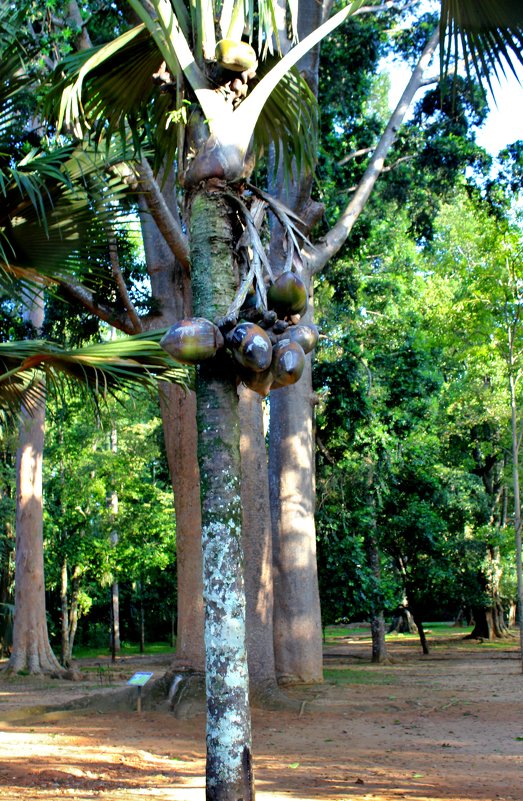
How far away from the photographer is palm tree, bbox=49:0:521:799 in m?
3.84

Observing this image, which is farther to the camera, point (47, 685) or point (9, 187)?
point (47, 685)

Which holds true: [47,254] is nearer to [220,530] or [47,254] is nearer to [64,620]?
[220,530]

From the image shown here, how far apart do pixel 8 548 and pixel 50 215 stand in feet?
72.1

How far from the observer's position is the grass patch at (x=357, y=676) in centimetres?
1476

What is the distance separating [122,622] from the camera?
114ft

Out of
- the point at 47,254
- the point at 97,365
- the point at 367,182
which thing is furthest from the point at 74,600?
the point at 97,365

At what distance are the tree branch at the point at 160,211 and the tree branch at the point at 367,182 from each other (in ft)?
8.81

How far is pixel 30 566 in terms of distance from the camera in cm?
1914

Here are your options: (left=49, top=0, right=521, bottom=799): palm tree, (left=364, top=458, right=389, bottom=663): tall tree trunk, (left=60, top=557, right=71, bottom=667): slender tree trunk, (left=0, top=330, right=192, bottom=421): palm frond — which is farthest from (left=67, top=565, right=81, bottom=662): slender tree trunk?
(left=49, top=0, right=521, bottom=799): palm tree

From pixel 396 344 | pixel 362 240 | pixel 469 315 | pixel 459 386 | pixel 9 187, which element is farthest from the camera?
pixel 459 386

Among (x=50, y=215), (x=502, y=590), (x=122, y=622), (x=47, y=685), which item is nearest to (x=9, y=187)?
(x=50, y=215)

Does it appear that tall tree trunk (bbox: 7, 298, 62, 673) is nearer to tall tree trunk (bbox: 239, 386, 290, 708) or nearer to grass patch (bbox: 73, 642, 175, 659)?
tall tree trunk (bbox: 239, 386, 290, 708)

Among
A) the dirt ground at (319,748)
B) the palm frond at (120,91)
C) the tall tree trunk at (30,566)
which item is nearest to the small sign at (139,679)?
the dirt ground at (319,748)

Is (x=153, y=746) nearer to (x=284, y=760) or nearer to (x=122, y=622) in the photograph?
(x=284, y=760)
